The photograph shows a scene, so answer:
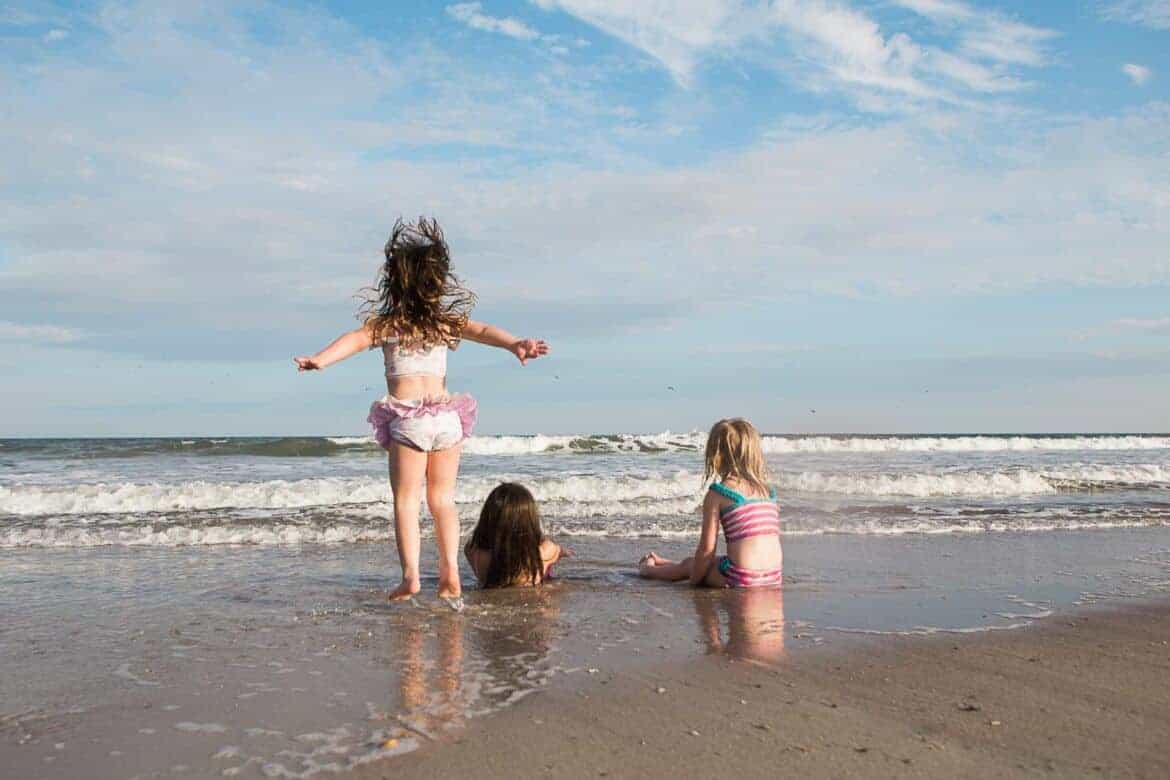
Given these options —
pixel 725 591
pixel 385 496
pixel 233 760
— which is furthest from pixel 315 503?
pixel 233 760

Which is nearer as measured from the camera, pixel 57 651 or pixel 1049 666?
pixel 1049 666

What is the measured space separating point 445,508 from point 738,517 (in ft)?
6.33

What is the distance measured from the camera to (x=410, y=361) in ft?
16.9

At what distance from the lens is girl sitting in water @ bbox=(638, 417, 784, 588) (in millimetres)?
5941

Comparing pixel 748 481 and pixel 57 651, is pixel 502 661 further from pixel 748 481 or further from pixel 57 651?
pixel 748 481

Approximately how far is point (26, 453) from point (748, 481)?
25837 mm

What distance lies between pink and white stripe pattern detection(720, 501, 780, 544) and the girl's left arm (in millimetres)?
71

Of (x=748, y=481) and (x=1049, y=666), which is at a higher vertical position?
(x=748, y=481)

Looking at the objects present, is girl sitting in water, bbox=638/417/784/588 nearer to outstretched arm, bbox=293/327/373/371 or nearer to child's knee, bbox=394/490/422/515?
child's knee, bbox=394/490/422/515

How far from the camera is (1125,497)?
42.5 feet

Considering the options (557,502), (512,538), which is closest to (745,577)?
(512,538)

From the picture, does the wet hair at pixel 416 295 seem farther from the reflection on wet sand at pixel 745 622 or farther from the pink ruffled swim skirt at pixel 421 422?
the reflection on wet sand at pixel 745 622

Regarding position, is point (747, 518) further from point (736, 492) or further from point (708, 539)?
point (708, 539)

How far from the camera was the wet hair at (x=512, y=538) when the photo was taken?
6074 mm
